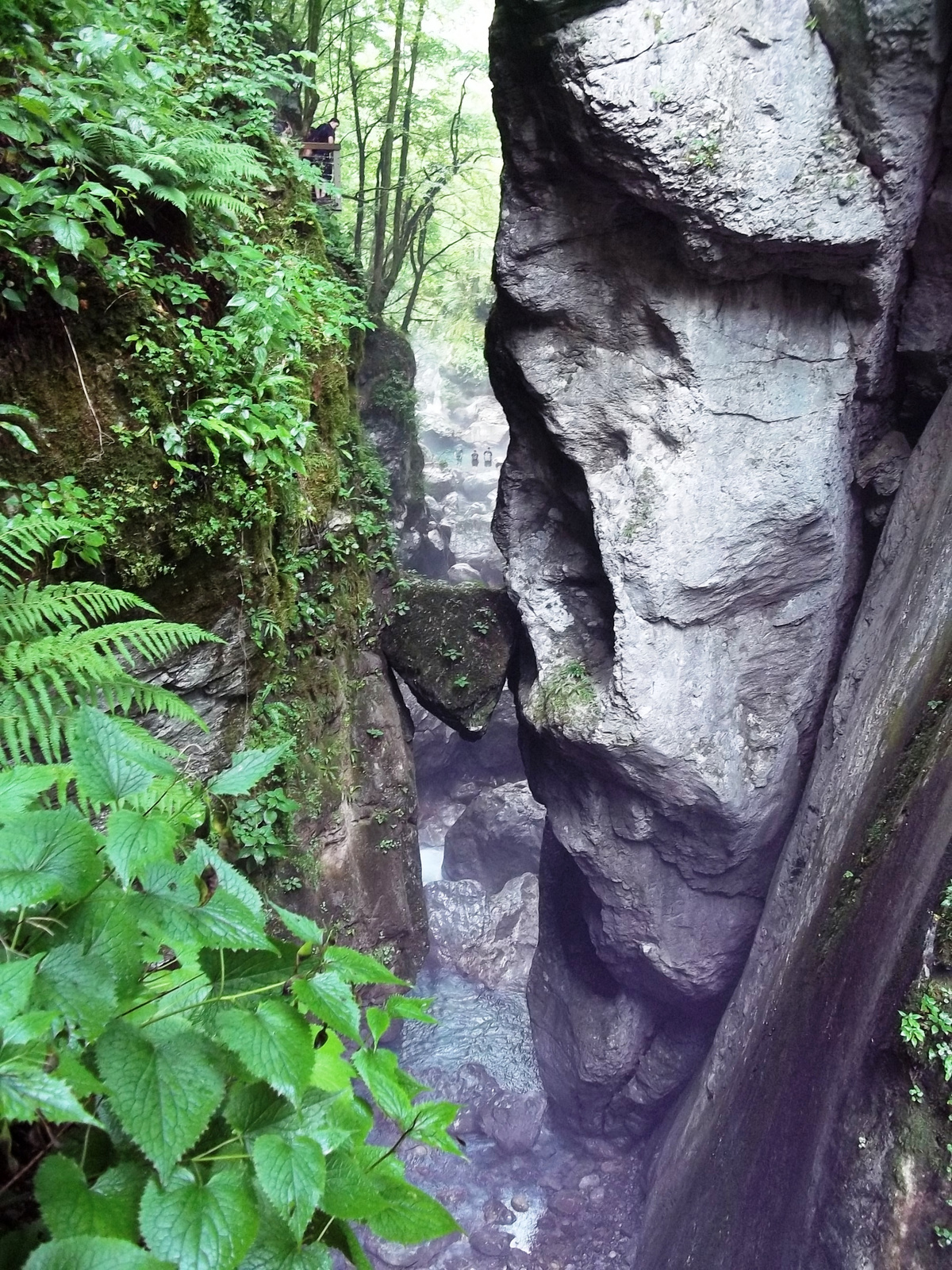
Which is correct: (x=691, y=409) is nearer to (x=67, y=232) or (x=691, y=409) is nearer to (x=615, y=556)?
(x=615, y=556)

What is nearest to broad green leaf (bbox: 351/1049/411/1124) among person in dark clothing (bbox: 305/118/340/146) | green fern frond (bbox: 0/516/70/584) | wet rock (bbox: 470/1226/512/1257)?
green fern frond (bbox: 0/516/70/584)

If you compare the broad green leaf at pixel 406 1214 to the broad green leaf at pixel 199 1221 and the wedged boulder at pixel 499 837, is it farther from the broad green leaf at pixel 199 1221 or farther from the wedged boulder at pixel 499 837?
the wedged boulder at pixel 499 837

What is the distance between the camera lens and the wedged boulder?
1277 cm

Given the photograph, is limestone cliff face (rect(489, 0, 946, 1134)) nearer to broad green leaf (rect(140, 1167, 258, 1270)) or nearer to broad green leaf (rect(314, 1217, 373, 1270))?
broad green leaf (rect(314, 1217, 373, 1270))

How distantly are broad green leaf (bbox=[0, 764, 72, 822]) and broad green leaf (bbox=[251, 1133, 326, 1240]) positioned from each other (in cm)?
56

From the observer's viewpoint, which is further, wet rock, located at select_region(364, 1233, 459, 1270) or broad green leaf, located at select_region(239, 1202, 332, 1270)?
wet rock, located at select_region(364, 1233, 459, 1270)

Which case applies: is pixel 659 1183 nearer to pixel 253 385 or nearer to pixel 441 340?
pixel 253 385

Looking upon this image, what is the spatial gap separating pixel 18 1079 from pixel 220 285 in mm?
4163

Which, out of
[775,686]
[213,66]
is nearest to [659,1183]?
[775,686]

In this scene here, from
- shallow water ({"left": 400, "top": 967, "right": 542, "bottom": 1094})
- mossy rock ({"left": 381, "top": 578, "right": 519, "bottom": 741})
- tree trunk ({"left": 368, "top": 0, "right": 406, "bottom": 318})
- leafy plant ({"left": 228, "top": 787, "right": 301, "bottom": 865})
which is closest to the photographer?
leafy plant ({"left": 228, "top": 787, "right": 301, "bottom": 865})

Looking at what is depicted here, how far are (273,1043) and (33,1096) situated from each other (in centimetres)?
29

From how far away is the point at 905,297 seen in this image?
607 centimetres

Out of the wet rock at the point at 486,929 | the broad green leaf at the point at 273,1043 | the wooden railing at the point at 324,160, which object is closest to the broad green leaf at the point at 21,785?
the broad green leaf at the point at 273,1043

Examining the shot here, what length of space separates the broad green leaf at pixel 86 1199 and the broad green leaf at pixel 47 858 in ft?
0.97
